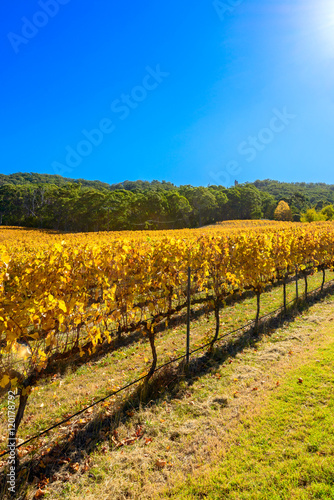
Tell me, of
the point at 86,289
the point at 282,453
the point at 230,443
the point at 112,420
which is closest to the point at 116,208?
the point at 86,289

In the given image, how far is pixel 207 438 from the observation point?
3387 mm

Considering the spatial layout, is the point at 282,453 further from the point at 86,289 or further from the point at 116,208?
the point at 116,208

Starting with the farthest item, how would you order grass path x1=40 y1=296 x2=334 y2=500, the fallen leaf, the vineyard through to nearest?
1. the vineyard
2. the fallen leaf
3. grass path x1=40 y1=296 x2=334 y2=500

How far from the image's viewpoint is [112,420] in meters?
3.90

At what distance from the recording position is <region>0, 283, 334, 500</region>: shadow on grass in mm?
3104

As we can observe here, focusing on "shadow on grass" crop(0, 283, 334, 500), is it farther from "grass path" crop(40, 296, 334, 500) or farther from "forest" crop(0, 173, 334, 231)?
"forest" crop(0, 173, 334, 231)

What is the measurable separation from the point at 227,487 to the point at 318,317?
6405 mm

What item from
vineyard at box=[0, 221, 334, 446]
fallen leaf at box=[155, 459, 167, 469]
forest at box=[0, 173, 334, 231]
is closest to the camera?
fallen leaf at box=[155, 459, 167, 469]

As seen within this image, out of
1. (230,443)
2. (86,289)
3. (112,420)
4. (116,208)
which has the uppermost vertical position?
(116,208)

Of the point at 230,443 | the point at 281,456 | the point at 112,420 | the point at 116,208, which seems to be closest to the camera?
the point at 281,456

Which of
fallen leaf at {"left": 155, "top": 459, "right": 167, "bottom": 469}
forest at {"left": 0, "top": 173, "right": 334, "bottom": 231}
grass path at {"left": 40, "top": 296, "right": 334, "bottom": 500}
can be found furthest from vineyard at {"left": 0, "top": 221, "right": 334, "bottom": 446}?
forest at {"left": 0, "top": 173, "right": 334, "bottom": 231}

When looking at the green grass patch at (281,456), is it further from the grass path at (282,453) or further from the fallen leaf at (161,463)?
the fallen leaf at (161,463)

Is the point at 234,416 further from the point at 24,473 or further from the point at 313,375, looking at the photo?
the point at 24,473

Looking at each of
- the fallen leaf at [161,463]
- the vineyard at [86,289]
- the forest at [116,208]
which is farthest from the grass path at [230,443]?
the forest at [116,208]
